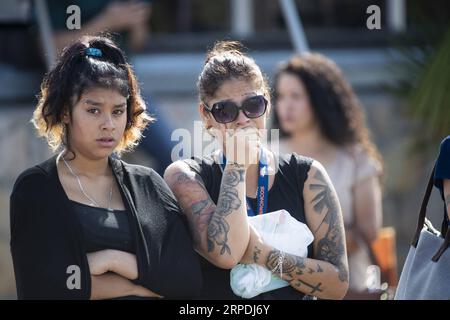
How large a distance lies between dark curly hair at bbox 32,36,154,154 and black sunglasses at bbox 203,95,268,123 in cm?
31

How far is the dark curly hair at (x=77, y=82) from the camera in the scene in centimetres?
330

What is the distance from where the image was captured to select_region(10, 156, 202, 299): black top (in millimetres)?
3113

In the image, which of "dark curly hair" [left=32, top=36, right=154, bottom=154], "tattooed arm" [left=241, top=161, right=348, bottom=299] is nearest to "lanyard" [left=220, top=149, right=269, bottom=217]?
"tattooed arm" [left=241, top=161, right=348, bottom=299]

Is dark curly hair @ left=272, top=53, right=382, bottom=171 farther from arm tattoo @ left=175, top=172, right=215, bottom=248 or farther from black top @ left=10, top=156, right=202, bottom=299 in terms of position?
black top @ left=10, top=156, right=202, bottom=299

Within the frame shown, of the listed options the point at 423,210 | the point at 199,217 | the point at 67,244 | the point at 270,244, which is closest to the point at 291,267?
the point at 270,244

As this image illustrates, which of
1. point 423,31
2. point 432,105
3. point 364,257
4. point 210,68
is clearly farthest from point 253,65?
point 423,31

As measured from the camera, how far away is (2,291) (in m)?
6.15

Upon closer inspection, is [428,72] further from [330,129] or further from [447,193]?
[447,193]

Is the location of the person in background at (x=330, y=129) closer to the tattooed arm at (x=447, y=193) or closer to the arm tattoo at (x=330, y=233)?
the arm tattoo at (x=330, y=233)

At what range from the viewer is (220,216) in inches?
131

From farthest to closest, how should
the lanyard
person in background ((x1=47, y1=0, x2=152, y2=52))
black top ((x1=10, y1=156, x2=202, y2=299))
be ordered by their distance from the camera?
person in background ((x1=47, y1=0, x2=152, y2=52)) → the lanyard → black top ((x1=10, y1=156, x2=202, y2=299))

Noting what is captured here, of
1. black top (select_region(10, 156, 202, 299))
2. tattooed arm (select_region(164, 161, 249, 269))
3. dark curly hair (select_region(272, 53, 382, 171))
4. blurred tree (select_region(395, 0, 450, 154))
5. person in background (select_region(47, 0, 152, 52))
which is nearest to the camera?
black top (select_region(10, 156, 202, 299))
